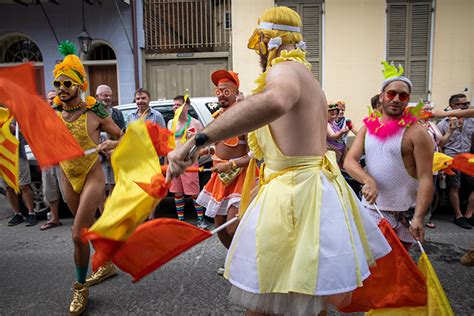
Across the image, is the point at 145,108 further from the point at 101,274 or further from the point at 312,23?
the point at 312,23

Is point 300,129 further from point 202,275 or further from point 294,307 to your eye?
point 202,275

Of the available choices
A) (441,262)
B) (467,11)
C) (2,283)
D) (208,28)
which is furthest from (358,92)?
(2,283)

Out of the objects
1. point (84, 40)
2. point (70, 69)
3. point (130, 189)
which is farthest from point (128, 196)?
point (84, 40)

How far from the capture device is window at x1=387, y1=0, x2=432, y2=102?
10.5m

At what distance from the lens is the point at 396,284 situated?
2521 millimetres

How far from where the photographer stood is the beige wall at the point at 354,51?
10.3m

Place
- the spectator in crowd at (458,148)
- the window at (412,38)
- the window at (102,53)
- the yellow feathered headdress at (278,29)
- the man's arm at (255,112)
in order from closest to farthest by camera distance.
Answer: the man's arm at (255,112), the yellow feathered headdress at (278,29), the spectator in crowd at (458,148), the window at (412,38), the window at (102,53)

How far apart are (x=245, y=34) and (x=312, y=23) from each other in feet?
6.11

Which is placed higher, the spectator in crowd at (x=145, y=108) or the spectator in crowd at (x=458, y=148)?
the spectator in crowd at (x=145, y=108)

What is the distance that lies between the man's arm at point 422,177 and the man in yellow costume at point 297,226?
2.89 ft

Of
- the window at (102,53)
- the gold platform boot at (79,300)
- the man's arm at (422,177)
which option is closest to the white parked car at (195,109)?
the gold platform boot at (79,300)

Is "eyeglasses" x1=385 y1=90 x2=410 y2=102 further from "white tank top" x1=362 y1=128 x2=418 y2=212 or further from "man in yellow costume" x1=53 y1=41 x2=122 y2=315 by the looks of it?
"man in yellow costume" x1=53 y1=41 x2=122 y2=315

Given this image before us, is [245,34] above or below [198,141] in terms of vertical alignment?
above

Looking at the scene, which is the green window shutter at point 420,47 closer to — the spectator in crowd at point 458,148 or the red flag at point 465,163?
the spectator in crowd at point 458,148
